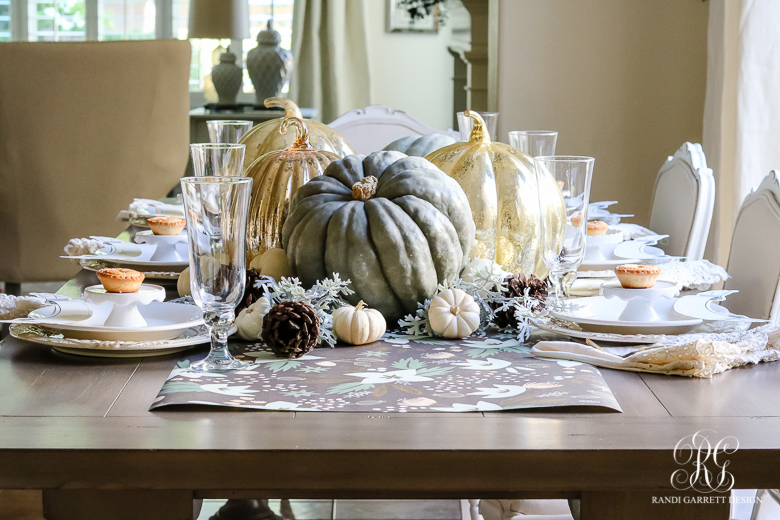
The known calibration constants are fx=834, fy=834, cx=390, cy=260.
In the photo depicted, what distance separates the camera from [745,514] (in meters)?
1.53

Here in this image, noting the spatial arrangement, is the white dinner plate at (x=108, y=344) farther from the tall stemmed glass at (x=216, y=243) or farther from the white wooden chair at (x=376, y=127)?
the white wooden chair at (x=376, y=127)

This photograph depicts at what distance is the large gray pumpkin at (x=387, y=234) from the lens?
1.02m

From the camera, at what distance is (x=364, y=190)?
1.07m

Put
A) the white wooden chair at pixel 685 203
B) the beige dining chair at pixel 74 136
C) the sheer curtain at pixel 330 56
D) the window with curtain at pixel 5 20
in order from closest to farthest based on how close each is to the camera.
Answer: the white wooden chair at pixel 685 203, the beige dining chair at pixel 74 136, the sheer curtain at pixel 330 56, the window with curtain at pixel 5 20

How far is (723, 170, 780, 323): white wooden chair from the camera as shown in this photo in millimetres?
1187

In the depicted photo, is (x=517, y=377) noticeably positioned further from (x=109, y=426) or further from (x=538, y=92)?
(x=538, y=92)

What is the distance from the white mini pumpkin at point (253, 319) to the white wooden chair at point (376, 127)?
165 cm

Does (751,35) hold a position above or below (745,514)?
above

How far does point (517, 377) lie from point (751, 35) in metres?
2.11

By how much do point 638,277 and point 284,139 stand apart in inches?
30.5

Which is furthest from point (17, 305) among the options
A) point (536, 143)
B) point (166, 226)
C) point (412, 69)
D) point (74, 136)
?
point (412, 69)

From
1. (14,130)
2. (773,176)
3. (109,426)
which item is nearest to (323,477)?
(109,426)

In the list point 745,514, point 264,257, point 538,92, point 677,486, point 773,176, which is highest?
point 538,92

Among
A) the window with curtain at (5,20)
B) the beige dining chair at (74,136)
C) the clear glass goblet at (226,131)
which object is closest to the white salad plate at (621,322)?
the clear glass goblet at (226,131)
